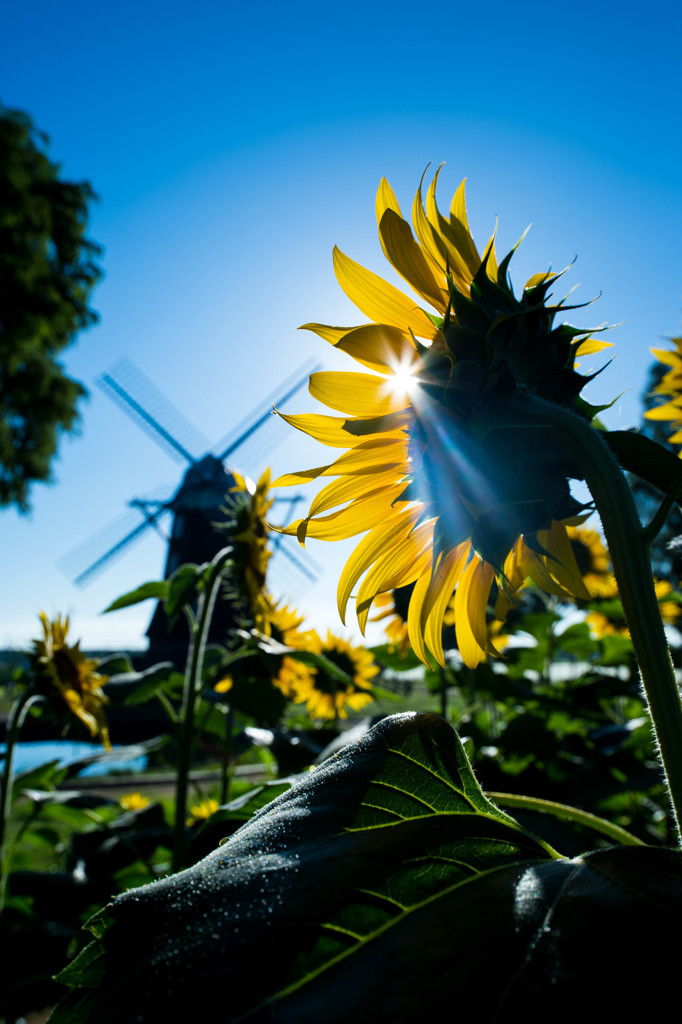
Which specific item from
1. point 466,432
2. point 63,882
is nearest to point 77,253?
point 63,882

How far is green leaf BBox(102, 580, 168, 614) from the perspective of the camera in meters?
1.72

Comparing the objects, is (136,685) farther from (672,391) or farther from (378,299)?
(672,391)

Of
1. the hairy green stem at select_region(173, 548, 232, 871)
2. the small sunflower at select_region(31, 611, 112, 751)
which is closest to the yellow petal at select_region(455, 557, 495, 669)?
the hairy green stem at select_region(173, 548, 232, 871)

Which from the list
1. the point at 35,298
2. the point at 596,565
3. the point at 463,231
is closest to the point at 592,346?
the point at 463,231

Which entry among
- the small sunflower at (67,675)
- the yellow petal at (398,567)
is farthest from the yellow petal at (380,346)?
the small sunflower at (67,675)

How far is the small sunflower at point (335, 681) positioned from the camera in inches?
122

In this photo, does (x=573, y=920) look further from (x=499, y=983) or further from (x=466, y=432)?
(x=466, y=432)

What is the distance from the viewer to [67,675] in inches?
83.2

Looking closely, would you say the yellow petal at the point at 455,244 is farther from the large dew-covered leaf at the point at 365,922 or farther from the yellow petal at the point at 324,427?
the large dew-covered leaf at the point at 365,922

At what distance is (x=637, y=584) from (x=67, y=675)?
1.97 meters

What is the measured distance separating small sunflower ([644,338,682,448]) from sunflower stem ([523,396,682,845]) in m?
0.96

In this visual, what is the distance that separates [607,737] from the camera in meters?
1.84

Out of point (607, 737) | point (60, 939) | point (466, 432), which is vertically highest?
point (466, 432)

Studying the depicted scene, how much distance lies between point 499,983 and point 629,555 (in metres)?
0.35
